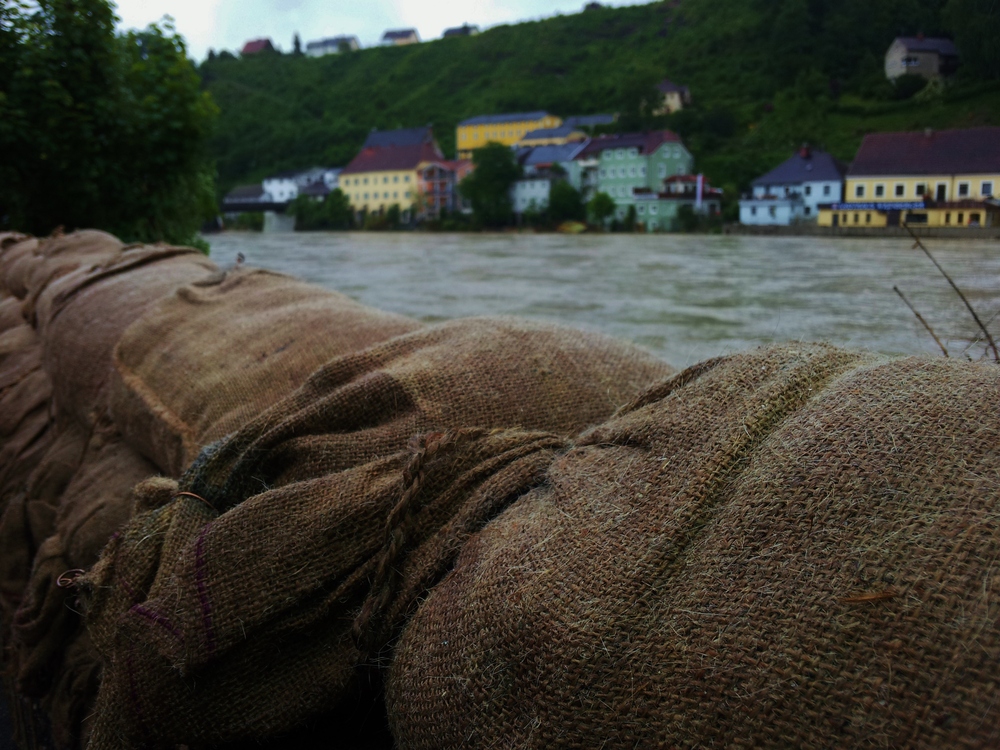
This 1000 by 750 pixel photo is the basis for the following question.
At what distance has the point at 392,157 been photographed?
43.1 metres

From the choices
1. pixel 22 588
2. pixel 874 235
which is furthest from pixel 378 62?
pixel 22 588

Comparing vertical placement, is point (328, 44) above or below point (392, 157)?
above

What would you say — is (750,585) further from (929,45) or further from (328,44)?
(328,44)

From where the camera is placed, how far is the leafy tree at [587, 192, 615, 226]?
22500 millimetres

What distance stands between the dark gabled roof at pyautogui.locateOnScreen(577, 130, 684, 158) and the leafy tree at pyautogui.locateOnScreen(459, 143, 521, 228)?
3.55 meters

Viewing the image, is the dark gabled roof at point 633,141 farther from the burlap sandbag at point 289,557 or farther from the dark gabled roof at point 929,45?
the burlap sandbag at point 289,557

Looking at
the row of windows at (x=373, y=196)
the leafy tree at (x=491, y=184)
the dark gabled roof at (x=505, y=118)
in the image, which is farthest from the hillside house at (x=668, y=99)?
the dark gabled roof at (x=505, y=118)

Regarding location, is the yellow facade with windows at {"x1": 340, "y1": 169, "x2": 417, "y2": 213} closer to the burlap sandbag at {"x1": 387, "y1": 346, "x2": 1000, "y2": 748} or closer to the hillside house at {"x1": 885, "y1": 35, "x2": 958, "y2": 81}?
the hillside house at {"x1": 885, "y1": 35, "x2": 958, "y2": 81}

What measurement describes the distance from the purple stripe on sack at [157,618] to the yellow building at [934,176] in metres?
2.52

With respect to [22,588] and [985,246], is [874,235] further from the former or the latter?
[22,588]

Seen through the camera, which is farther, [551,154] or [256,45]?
[256,45]

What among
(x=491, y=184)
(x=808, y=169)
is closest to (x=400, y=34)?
(x=491, y=184)

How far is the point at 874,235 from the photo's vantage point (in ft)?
22.5

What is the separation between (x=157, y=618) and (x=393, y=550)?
38 centimetres
